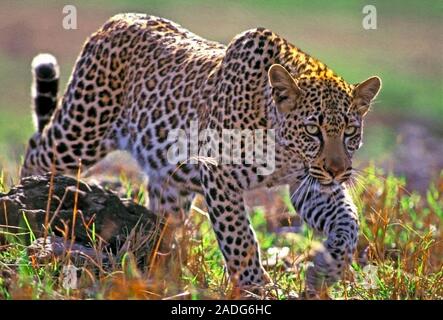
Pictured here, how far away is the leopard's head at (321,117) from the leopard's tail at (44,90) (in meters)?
3.36

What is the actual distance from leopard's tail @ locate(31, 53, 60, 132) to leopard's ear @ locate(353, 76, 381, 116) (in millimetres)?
3752

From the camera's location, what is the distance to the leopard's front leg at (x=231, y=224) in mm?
8758

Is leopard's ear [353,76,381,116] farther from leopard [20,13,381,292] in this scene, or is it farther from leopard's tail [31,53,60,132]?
leopard's tail [31,53,60,132]

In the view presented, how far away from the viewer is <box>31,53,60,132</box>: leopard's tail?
11.3 meters

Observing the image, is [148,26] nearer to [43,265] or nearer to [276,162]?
[276,162]

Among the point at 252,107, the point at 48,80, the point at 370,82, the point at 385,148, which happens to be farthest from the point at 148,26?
the point at 385,148

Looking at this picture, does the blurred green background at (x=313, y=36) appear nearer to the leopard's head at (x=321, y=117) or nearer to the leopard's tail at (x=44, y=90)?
the leopard's tail at (x=44, y=90)

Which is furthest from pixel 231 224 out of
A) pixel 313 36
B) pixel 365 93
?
pixel 313 36

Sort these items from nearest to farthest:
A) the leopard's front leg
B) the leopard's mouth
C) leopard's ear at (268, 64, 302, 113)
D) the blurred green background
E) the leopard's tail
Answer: the leopard's mouth, leopard's ear at (268, 64, 302, 113), the leopard's front leg, the leopard's tail, the blurred green background

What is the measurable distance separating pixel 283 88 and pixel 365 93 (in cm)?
60

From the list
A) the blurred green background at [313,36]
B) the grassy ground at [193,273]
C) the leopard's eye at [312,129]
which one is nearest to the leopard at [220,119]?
the leopard's eye at [312,129]

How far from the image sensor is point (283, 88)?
28.1ft

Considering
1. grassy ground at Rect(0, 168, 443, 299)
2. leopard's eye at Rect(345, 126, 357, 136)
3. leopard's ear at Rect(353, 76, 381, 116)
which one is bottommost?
grassy ground at Rect(0, 168, 443, 299)

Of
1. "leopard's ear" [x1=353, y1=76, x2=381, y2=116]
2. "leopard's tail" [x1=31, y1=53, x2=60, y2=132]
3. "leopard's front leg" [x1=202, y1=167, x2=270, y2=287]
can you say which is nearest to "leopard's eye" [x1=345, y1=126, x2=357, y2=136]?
"leopard's ear" [x1=353, y1=76, x2=381, y2=116]
